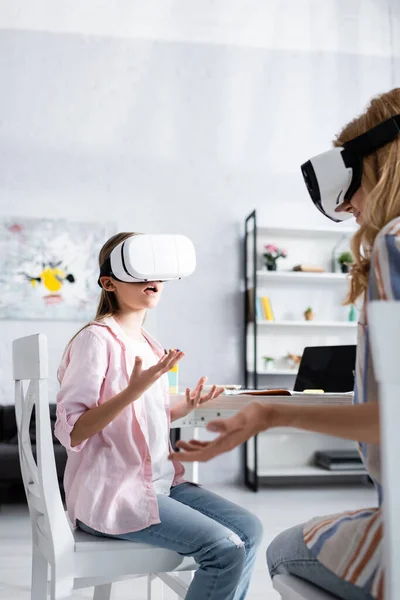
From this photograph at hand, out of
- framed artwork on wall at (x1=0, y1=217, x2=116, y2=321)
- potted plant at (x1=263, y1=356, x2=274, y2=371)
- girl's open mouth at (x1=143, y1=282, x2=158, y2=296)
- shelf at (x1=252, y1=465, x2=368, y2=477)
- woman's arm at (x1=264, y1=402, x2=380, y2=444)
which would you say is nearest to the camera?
woman's arm at (x1=264, y1=402, x2=380, y2=444)

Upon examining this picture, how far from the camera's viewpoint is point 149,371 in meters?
1.22

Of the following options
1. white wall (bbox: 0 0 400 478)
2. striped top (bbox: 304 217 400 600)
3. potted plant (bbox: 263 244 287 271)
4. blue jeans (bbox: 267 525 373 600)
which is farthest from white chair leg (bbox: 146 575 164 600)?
potted plant (bbox: 263 244 287 271)

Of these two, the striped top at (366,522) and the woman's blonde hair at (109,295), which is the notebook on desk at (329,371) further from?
the striped top at (366,522)

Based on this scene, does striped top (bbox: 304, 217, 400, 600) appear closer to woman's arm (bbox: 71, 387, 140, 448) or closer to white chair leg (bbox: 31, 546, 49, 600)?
woman's arm (bbox: 71, 387, 140, 448)

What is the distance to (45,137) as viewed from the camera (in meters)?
4.77

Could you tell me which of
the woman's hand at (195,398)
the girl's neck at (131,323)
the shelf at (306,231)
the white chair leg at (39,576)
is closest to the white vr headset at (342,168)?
the woman's hand at (195,398)

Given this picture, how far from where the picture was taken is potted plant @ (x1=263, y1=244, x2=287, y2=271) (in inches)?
189

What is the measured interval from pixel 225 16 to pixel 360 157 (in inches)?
176

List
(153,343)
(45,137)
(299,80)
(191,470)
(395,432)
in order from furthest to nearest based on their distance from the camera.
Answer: (299,80)
(45,137)
(191,470)
(153,343)
(395,432)

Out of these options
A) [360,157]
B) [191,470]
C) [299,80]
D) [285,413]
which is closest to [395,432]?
[285,413]

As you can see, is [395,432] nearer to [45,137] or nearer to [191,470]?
[191,470]

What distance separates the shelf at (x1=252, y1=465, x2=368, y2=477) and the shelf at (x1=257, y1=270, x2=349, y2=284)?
1399 mm

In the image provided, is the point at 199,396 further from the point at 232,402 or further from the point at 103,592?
the point at 103,592

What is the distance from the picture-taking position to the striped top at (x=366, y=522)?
80cm
